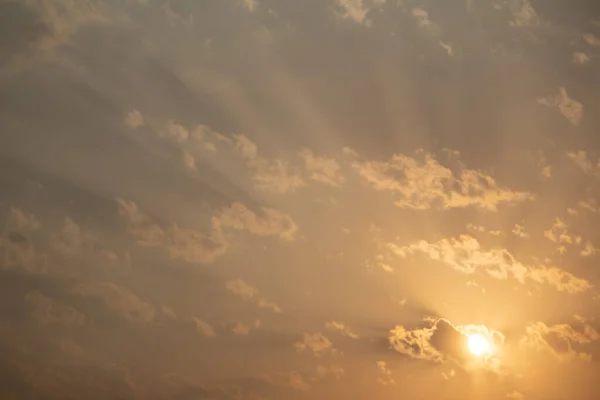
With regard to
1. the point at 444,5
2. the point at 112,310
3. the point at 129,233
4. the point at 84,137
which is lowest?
the point at 112,310

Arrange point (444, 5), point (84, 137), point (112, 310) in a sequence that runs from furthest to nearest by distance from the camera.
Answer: point (112, 310), point (84, 137), point (444, 5)

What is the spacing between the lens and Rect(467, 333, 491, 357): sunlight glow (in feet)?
28.6

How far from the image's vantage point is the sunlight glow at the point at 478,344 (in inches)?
343

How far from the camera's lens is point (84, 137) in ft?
25.0

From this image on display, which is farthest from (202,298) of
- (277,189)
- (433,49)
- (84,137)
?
(433,49)

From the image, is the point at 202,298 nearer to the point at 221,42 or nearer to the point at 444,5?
the point at 221,42

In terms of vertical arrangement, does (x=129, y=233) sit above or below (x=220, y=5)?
below

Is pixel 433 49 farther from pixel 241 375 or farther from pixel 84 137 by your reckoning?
pixel 241 375

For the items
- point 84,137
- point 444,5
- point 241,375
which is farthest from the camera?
point 241,375

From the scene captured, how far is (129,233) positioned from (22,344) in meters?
2.74

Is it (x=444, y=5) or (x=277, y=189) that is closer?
(x=444, y=5)

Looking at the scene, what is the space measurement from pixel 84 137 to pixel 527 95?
18.4 feet

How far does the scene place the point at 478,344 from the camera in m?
8.77

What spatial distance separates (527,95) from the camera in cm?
713
